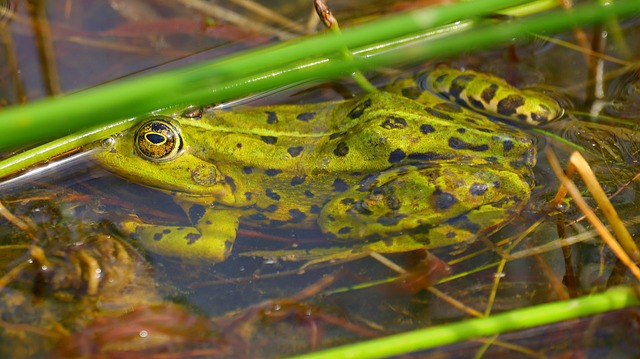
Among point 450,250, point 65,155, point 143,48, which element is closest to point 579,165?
point 450,250

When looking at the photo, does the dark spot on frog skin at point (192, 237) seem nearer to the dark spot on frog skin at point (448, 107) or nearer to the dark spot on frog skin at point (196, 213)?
the dark spot on frog skin at point (196, 213)

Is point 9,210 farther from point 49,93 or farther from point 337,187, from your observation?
point 337,187

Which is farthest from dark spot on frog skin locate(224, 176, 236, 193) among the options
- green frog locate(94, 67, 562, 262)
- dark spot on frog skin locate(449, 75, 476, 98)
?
dark spot on frog skin locate(449, 75, 476, 98)

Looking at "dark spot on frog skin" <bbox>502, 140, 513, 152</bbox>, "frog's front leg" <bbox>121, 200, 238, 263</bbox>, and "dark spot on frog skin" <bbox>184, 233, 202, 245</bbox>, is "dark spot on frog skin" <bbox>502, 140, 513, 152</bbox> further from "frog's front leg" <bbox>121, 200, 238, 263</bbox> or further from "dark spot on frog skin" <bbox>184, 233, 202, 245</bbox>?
"dark spot on frog skin" <bbox>184, 233, 202, 245</bbox>

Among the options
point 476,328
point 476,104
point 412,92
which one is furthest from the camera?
point 412,92

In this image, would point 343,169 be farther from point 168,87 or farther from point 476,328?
point 168,87

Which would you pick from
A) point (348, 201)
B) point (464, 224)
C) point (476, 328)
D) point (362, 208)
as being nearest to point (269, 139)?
point (348, 201)
